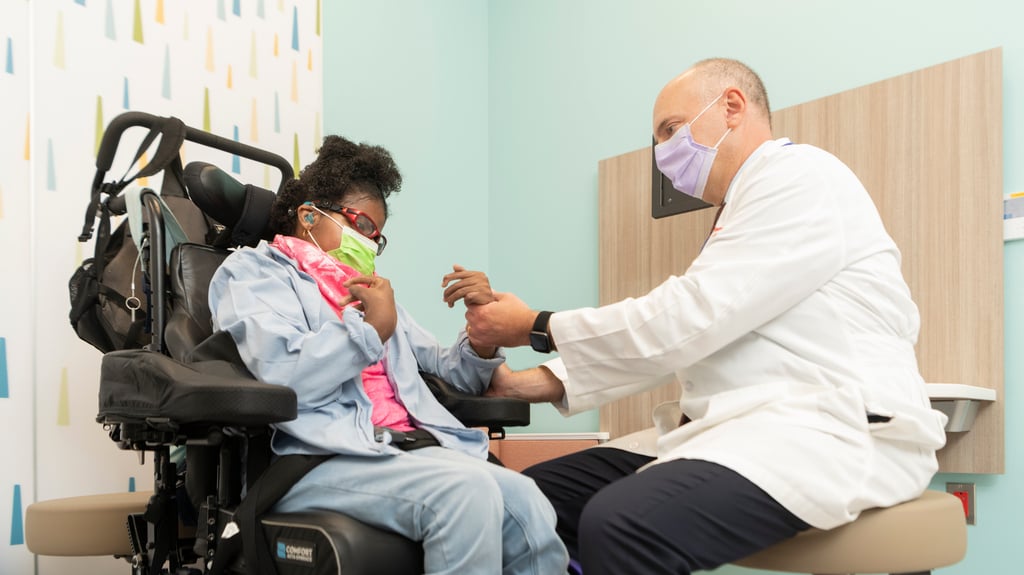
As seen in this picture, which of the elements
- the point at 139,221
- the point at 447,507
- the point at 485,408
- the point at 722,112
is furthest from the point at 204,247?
the point at 722,112

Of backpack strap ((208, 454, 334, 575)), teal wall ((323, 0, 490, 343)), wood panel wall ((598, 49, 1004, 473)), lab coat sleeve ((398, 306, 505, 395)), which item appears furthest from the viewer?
teal wall ((323, 0, 490, 343))

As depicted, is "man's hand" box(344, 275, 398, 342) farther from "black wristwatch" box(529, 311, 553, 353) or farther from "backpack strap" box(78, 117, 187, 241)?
"backpack strap" box(78, 117, 187, 241)

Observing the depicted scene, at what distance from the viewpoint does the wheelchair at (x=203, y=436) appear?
1.28m

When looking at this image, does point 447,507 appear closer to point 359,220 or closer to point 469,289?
point 469,289

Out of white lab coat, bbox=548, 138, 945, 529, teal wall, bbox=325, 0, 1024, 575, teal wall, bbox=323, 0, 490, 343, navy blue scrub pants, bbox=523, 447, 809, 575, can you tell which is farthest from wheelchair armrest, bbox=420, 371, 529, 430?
teal wall, bbox=323, 0, 490, 343

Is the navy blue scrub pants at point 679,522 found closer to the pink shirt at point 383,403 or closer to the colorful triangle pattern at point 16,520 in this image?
the pink shirt at point 383,403

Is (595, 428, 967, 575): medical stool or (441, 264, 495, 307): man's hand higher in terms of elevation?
(441, 264, 495, 307): man's hand

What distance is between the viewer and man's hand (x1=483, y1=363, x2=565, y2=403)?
1903 mm

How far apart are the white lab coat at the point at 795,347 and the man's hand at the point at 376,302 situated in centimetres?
36

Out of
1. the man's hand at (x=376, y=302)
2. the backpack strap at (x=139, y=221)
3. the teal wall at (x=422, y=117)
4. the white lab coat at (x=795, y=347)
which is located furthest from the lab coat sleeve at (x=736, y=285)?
the teal wall at (x=422, y=117)

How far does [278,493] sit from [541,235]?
2.28 meters

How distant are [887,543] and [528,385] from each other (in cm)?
85

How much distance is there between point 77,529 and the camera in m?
1.84

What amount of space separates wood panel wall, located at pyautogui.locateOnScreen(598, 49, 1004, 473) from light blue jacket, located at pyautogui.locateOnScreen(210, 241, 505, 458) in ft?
4.29
